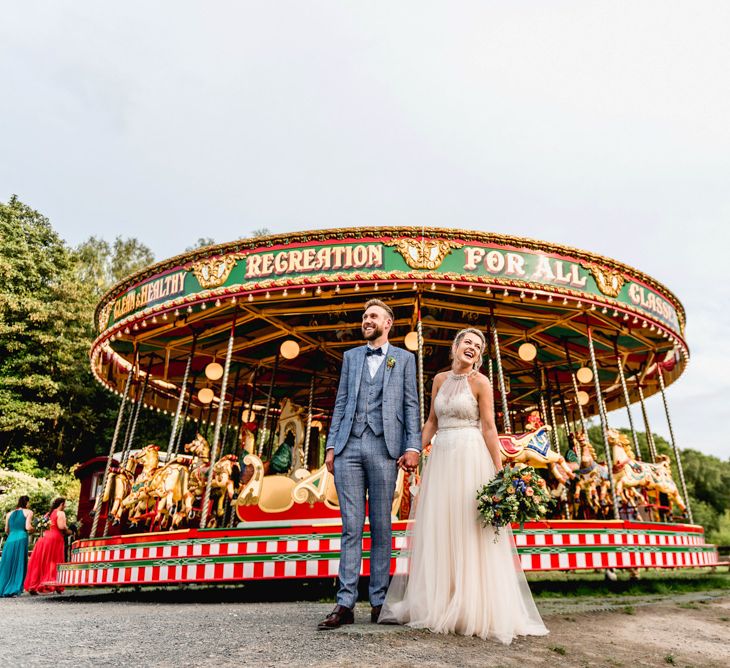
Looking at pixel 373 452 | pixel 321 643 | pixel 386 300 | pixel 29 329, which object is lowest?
pixel 321 643

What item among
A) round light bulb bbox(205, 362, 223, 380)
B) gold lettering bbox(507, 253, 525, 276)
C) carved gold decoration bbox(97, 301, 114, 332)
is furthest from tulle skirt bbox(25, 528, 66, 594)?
Answer: gold lettering bbox(507, 253, 525, 276)

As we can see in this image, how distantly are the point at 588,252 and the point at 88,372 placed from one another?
82.1 ft

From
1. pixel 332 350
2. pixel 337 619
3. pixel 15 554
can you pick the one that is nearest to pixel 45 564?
pixel 15 554

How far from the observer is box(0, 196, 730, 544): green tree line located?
992 inches

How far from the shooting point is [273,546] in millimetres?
7309

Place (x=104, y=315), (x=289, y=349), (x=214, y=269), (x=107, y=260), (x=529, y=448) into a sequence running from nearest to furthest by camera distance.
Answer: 1. (x=529, y=448)
2. (x=214, y=269)
3. (x=104, y=315)
4. (x=289, y=349)
5. (x=107, y=260)

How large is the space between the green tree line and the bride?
81.1 feet

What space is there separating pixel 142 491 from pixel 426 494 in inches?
268

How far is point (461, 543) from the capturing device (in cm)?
361

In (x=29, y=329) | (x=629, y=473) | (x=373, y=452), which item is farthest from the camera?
(x=29, y=329)

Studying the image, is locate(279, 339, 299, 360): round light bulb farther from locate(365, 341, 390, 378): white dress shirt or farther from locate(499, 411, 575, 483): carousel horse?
locate(365, 341, 390, 378): white dress shirt

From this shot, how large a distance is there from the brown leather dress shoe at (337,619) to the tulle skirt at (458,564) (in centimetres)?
23

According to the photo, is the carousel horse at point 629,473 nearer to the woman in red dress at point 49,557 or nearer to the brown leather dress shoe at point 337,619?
the brown leather dress shoe at point 337,619

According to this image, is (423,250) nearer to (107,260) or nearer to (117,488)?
(117,488)
